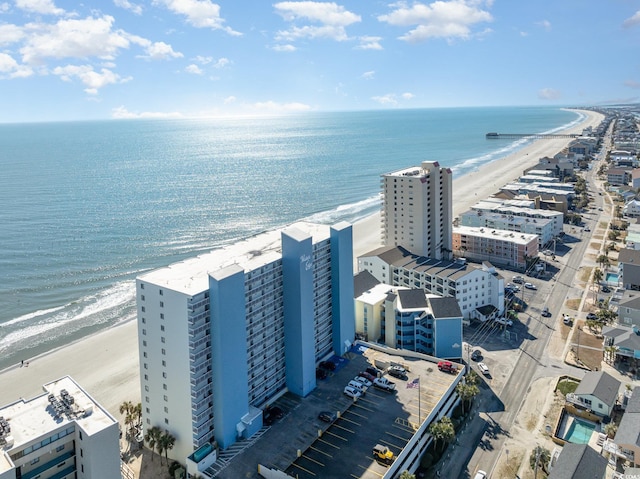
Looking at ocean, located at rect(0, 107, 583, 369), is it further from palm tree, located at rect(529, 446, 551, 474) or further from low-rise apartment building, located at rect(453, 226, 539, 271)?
palm tree, located at rect(529, 446, 551, 474)

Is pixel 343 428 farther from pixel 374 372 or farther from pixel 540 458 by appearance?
pixel 540 458

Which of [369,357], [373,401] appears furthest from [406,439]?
[369,357]

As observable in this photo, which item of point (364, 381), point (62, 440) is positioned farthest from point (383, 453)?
point (62, 440)

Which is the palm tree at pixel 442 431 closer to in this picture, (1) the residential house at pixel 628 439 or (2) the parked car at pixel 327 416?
(2) the parked car at pixel 327 416

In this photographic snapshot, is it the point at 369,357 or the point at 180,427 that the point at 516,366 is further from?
the point at 180,427

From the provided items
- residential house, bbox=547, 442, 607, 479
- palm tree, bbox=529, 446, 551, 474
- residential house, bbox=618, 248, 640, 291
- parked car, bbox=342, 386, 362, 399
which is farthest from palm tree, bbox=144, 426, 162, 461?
residential house, bbox=618, 248, 640, 291

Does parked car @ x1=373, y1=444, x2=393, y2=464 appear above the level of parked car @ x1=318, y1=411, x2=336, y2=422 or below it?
below

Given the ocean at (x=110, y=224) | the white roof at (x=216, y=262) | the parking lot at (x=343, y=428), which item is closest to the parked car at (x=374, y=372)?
the parking lot at (x=343, y=428)

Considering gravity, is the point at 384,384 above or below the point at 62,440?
below
